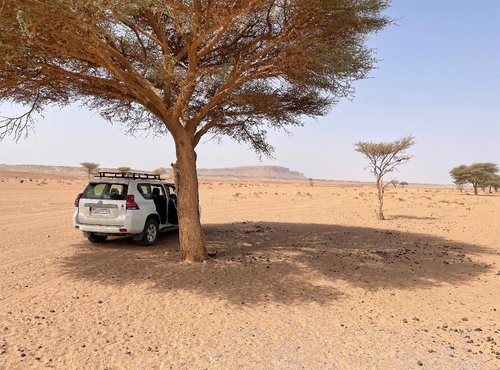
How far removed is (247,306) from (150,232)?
5.37 meters

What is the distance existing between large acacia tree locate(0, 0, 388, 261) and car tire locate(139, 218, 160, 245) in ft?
6.74

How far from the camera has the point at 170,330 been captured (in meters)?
5.34

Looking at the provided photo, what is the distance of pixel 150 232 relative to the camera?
36.4ft

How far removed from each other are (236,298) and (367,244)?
7044 mm

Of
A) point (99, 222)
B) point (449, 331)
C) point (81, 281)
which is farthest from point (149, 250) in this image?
point (449, 331)

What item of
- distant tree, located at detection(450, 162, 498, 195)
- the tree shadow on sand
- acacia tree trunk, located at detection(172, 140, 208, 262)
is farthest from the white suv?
distant tree, located at detection(450, 162, 498, 195)

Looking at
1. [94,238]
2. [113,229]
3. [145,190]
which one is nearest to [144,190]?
[145,190]

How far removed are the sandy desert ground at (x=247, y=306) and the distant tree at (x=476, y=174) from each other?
6169 cm

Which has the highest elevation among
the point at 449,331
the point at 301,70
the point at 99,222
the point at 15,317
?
the point at 301,70

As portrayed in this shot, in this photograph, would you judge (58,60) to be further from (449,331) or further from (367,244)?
(367,244)

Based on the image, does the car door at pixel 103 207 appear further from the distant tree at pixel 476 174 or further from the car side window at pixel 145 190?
the distant tree at pixel 476 174

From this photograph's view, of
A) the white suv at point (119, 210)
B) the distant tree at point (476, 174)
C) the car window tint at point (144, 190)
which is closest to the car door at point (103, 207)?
the white suv at point (119, 210)

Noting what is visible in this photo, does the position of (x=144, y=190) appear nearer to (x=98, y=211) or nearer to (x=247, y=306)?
(x=98, y=211)

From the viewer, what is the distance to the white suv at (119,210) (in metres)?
10.2
